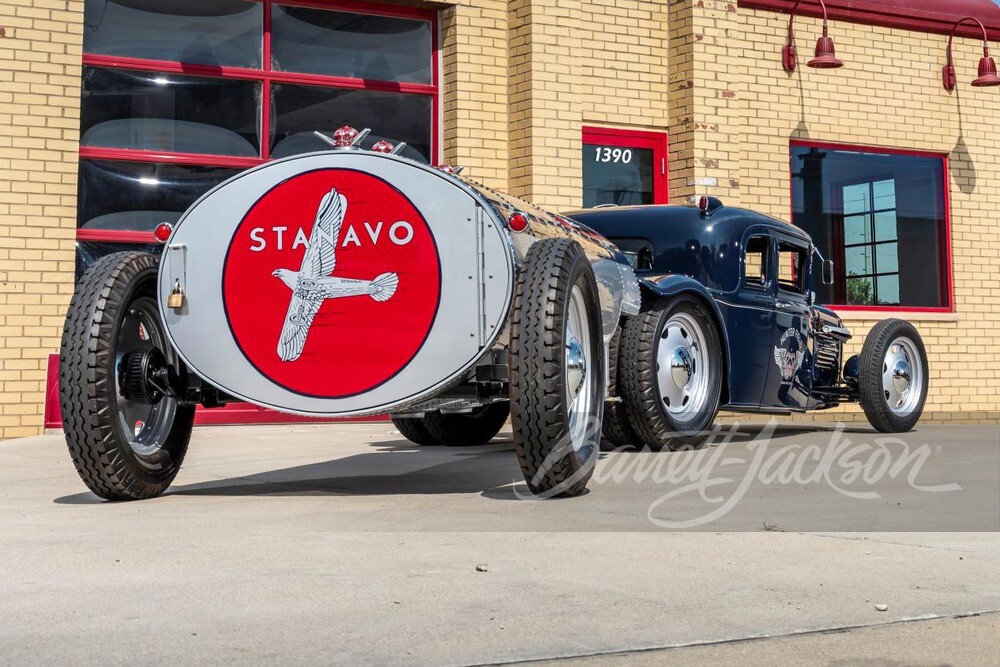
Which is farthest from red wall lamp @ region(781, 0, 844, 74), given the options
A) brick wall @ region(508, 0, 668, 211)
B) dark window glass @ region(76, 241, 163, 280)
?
dark window glass @ region(76, 241, 163, 280)

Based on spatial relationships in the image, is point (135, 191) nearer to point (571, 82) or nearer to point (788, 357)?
point (571, 82)

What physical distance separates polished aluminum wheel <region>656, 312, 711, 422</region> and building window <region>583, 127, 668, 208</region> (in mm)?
4903

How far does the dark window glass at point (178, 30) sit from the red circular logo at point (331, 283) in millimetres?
6490

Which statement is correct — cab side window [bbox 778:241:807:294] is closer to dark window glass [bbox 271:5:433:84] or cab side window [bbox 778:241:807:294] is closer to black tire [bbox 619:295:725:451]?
black tire [bbox 619:295:725:451]

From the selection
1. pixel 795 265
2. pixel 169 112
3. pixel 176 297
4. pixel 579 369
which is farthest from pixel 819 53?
pixel 176 297

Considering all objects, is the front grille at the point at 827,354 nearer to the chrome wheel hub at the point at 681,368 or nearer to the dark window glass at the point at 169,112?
the chrome wheel hub at the point at 681,368

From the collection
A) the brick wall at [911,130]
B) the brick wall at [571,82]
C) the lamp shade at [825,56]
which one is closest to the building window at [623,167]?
the brick wall at [571,82]

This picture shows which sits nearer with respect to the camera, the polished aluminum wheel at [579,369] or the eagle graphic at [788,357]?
the polished aluminum wheel at [579,369]

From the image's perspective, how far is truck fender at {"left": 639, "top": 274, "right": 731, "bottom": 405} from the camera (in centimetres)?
759

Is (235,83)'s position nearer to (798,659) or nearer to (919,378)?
(919,378)

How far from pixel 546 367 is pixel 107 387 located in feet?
5.87

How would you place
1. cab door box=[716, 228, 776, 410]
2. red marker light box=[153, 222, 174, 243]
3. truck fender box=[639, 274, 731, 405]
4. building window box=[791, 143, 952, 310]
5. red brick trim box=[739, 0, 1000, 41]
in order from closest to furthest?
1. red marker light box=[153, 222, 174, 243]
2. truck fender box=[639, 274, 731, 405]
3. cab door box=[716, 228, 776, 410]
4. red brick trim box=[739, 0, 1000, 41]
5. building window box=[791, 143, 952, 310]

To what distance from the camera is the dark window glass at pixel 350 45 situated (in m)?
11.8

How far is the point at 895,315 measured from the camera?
13.9 metres
